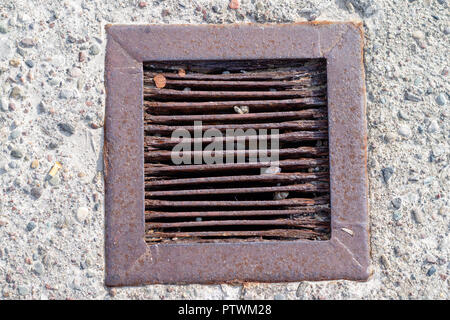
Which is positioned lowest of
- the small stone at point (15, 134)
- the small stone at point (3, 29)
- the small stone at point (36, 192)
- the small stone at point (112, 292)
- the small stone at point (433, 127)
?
the small stone at point (112, 292)

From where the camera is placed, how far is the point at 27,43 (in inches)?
61.6

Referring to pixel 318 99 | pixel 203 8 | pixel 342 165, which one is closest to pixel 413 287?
pixel 342 165

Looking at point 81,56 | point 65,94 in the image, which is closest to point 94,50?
point 81,56

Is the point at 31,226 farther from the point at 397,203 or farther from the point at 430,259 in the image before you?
the point at 430,259

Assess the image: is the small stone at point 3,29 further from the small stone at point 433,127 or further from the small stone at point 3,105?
the small stone at point 433,127

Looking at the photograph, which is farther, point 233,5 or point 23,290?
point 233,5

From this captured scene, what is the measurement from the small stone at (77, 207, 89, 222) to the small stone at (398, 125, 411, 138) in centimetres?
109

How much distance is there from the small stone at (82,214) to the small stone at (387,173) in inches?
39.5

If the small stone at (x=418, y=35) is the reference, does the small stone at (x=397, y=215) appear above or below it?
below

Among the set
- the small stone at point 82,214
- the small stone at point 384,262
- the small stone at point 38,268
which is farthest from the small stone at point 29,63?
the small stone at point 384,262

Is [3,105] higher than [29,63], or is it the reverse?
[29,63]

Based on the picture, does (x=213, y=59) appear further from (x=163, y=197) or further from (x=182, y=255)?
(x=182, y=255)

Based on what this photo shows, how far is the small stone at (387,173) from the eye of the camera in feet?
5.09

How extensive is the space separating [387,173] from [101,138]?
0.98 meters
